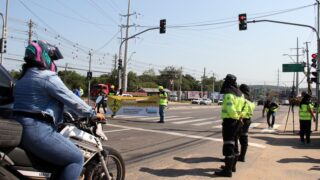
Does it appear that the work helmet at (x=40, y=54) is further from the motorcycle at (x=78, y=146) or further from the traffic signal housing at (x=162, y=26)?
the traffic signal housing at (x=162, y=26)

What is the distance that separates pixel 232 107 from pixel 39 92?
14.9 feet

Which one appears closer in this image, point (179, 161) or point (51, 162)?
point (51, 162)

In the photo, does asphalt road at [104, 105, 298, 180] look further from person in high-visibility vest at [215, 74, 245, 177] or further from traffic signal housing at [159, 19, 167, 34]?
traffic signal housing at [159, 19, 167, 34]

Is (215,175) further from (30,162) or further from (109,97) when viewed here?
(109,97)

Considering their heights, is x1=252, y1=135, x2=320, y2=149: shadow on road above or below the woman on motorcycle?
below

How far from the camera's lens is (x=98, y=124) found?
5.11m

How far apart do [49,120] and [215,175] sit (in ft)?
14.9

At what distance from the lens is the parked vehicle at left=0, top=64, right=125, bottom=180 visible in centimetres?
374

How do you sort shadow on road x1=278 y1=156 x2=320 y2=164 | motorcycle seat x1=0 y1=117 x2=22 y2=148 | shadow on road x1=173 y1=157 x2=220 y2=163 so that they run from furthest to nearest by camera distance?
shadow on road x1=278 y1=156 x2=320 y2=164 < shadow on road x1=173 y1=157 x2=220 y2=163 < motorcycle seat x1=0 y1=117 x2=22 y2=148

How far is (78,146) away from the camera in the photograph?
4.64 meters

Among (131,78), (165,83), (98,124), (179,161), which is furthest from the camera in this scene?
(165,83)

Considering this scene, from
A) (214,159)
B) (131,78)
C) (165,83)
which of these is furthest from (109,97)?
(165,83)

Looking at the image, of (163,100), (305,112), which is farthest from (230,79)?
(163,100)

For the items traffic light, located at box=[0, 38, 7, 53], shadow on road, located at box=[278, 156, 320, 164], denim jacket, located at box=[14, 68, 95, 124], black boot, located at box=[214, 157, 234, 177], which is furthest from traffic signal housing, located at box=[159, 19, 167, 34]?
denim jacket, located at box=[14, 68, 95, 124]
